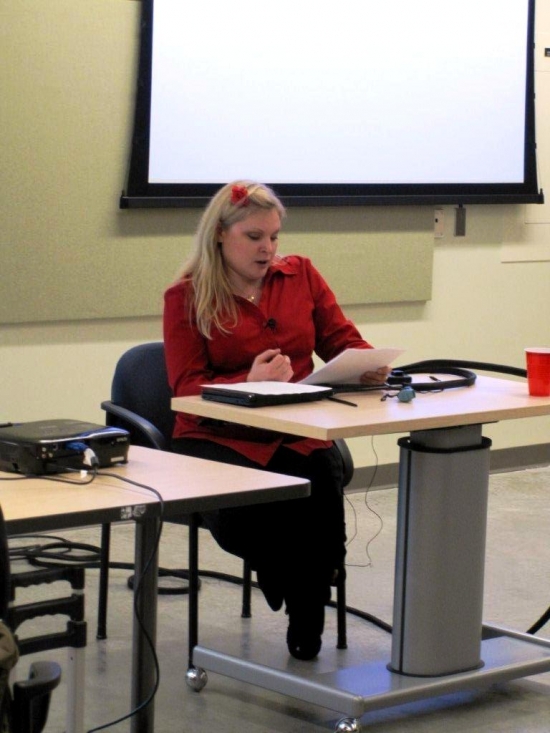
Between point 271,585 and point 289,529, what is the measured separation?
15cm

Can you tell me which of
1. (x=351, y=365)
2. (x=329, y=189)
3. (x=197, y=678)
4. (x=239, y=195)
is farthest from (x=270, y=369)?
(x=329, y=189)

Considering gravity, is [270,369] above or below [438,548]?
above

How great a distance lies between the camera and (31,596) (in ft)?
11.5

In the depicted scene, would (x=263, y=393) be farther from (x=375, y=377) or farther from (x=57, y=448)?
(x=57, y=448)

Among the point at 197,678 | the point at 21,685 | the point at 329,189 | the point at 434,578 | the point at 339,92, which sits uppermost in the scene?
the point at 339,92

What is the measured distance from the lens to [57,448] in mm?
2070

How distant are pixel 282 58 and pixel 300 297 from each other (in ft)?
5.44

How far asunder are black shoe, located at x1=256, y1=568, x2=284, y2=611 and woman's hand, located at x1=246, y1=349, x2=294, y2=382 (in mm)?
431

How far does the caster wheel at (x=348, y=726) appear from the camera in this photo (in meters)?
2.50

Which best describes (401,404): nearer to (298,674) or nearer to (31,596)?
(298,674)

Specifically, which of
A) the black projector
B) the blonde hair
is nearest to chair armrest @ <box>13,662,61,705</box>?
the black projector

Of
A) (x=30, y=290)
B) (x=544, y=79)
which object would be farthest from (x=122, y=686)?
(x=544, y=79)

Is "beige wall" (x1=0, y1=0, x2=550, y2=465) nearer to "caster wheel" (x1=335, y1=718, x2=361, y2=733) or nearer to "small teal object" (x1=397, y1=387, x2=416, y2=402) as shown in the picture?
"small teal object" (x1=397, y1=387, x2=416, y2=402)

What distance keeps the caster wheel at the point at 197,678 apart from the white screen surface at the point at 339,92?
1897mm
